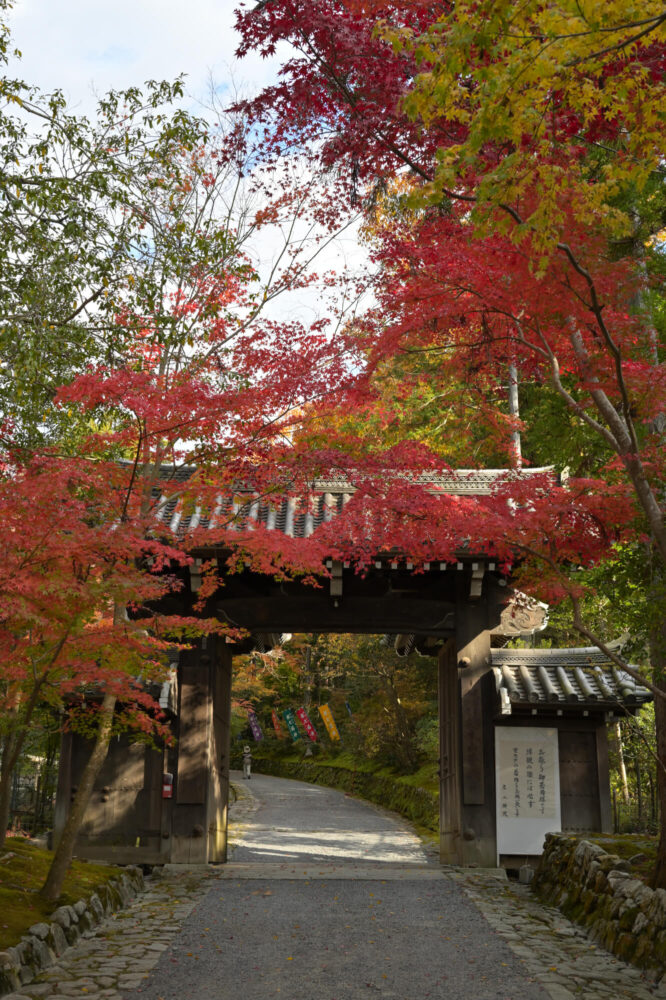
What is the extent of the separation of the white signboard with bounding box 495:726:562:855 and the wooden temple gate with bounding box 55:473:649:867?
0.10 m

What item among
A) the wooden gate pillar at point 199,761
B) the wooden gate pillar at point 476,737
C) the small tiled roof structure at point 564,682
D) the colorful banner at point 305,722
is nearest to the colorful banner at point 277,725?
the colorful banner at point 305,722

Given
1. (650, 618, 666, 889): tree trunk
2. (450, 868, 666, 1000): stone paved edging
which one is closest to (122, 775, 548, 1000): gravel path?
(450, 868, 666, 1000): stone paved edging

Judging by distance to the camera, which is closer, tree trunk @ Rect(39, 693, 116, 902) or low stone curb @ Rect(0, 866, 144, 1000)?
low stone curb @ Rect(0, 866, 144, 1000)

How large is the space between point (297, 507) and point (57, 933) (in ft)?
23.3

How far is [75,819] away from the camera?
7.84 m

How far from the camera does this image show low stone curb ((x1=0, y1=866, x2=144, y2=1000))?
18.8 ft

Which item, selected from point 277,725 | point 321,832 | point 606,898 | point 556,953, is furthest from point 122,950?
point 277,725

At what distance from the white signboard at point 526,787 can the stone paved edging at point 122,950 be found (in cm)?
435

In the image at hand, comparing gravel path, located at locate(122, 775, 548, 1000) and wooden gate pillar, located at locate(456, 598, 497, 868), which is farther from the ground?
wooden gate pillar, located at locate(456, 598, 497, 868)

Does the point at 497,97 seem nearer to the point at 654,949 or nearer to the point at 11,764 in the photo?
the point at 654,949

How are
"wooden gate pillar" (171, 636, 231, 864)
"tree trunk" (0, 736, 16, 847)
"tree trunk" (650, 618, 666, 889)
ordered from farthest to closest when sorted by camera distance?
"wooden gate pillar" (171, 636, 231, 864) → "tree trunk" (0, 736, 16, 847) → "tree trunk" (650, 618, 666, 889)

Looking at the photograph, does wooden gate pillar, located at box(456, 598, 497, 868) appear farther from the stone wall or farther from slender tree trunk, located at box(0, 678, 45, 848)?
slender tree trunk, located at box(0, 678, 45, 848)

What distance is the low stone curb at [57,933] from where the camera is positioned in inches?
225

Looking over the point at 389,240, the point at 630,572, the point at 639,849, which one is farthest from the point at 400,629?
the point at 389,240
